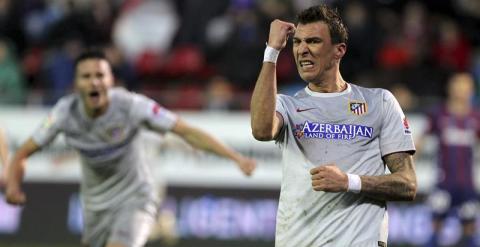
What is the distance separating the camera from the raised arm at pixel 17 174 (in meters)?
8.66

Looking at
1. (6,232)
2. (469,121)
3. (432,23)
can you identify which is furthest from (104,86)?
(432,23)

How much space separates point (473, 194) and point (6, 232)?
267 inches

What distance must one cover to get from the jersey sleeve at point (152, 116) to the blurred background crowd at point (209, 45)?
218 inches

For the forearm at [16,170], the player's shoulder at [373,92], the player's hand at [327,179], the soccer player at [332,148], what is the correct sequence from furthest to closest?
the forearm at [16,170]
the player's shoulder at [373,92]
the soccer player at [332,148]
the player's hand at [327,179]

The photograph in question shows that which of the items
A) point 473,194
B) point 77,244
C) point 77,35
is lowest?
point 77,244

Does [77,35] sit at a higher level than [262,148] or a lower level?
higher

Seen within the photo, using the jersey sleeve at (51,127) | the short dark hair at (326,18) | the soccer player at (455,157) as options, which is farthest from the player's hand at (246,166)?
the soccer player at (455,157)

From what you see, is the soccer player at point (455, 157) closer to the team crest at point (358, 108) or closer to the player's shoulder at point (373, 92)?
the player's shoulder at point (373, 92)

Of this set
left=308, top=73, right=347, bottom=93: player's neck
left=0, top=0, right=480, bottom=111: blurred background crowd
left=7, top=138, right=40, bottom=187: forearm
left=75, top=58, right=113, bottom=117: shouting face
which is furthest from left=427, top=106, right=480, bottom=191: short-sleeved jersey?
left=308, top=73, right=347, bottom=93: player's neck

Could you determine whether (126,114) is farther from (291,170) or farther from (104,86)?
(291,170)

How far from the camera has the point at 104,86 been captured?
909 cm

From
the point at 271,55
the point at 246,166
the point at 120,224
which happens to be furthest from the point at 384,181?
the point at 120,224

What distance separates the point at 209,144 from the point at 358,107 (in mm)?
2716

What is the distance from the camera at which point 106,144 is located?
915 centimetres
